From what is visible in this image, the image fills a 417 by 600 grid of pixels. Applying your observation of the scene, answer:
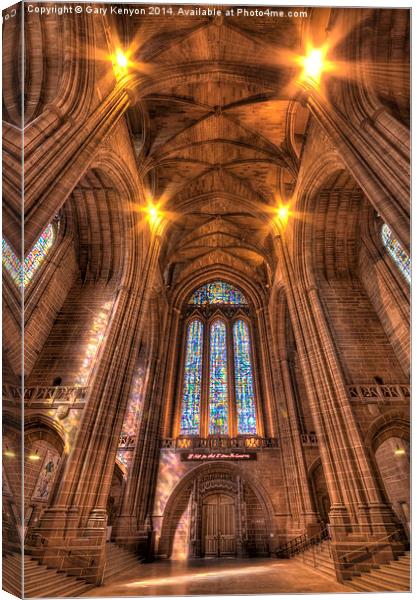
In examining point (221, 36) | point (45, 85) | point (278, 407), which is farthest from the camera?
point (278, 407)

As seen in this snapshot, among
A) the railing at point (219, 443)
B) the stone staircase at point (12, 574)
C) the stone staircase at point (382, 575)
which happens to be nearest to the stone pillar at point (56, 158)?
the stone staircase at point (12, 574)

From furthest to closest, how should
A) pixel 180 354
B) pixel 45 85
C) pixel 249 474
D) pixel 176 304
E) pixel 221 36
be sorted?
pixel 176 304, pixel 180 354, pixel 249 474, pixel 221 36, pixel 45 85

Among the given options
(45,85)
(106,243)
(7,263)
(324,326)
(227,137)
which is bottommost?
(7,263)

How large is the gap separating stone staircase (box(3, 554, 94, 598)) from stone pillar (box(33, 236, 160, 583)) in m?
0.45

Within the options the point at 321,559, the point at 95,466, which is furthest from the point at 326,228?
the point at 95,466

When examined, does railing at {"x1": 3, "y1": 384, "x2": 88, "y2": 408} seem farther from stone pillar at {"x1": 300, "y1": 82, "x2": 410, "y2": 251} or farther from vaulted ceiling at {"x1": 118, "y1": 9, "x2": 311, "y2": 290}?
stone pillar at {"x1": 300, "y1": 82, "x2": 410, "y2": 251}

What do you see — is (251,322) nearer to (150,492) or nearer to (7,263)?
(150,492)

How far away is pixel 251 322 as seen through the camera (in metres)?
22.1

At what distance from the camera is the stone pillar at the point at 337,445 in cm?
857

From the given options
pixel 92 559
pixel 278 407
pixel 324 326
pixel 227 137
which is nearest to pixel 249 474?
pixel 278 407

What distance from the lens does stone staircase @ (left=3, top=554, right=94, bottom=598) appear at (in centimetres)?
362

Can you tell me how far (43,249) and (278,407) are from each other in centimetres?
1297

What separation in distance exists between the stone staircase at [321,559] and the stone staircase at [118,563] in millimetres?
5331

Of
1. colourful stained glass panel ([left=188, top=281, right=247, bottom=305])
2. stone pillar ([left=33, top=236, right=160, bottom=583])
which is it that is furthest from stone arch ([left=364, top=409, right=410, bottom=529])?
colourful stained glass panel ([left=188, top=281, right=247, bottom=305])
